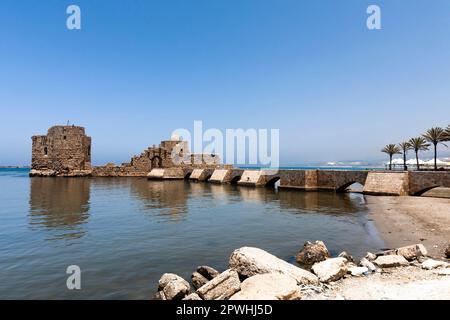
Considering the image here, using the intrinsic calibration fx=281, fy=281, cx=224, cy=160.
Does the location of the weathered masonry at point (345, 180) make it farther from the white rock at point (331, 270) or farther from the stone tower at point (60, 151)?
the stone tower at point (60, 151)

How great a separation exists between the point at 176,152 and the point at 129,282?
152ft

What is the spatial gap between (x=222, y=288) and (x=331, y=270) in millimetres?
2486

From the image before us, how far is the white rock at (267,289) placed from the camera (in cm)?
450

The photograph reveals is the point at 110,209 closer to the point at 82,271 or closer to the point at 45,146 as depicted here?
the point at 82,271

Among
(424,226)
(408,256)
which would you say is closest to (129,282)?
(408,256)

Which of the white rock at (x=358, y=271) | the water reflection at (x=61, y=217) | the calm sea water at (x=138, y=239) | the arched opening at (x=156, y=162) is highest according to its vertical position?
the arched opening at (x=156, y=162)

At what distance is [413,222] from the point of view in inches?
501

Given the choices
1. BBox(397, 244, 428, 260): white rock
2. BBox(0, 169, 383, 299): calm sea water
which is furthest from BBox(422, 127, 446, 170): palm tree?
BBox(397, 244, 428, 260): white rock

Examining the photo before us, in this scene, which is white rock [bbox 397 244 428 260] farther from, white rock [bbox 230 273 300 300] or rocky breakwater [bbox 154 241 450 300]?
white rock [bbox 230 273 300 300]

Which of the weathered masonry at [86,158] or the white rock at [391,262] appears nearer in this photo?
the white rock at [391,262]

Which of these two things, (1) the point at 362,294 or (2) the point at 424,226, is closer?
(1) the point at 362,294

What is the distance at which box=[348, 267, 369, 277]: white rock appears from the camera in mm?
6222

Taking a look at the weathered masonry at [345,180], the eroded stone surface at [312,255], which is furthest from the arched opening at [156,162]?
the eroded stone surface at [312,255]

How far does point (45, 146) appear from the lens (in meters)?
51.8
